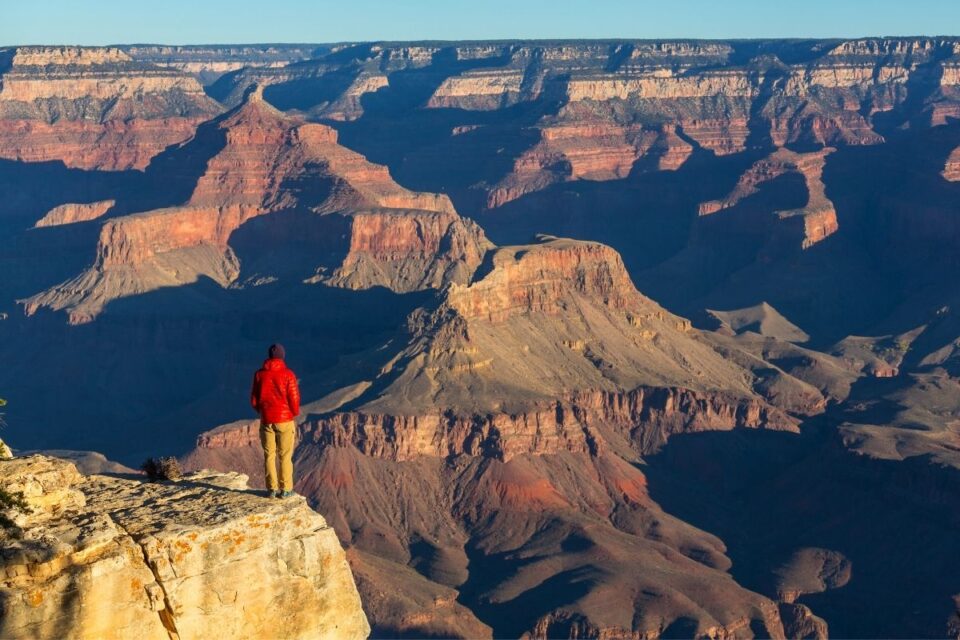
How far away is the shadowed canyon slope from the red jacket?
42.7 meters

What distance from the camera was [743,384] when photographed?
337 feet

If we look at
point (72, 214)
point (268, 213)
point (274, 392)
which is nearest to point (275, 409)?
point (274, 392)

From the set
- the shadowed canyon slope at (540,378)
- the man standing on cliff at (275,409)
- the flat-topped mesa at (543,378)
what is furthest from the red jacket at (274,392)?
the flat-topped mesa at (543,378)

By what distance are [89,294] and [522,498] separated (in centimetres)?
5896

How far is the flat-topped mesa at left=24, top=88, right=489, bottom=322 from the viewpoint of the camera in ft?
408

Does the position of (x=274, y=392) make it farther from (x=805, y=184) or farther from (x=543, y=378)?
(x=805, y=184)

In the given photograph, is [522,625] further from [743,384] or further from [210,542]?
[210,542]

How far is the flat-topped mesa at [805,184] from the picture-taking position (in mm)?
159125

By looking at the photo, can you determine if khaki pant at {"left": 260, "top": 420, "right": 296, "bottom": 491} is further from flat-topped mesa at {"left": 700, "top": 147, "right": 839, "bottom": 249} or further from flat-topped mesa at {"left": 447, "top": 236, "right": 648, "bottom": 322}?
flat-topped mesa at {"left": 700, "top": 147, "right": 839, "bottom": 249}

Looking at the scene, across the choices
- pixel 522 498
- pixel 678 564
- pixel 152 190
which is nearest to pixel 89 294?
pixel 152 190

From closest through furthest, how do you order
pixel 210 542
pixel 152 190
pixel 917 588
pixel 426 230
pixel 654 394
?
1. pixel 210 542
2. pixel 917 588
3. pixel 654 394
4. pixel 426 230
5. pixel 152 190

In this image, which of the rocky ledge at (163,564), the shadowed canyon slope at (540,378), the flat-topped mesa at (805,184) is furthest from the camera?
the flat-topped mesa at (805,184)

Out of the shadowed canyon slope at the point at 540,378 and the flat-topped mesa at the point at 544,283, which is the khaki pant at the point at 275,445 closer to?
the shadowed canyon slope at the point at 540,378

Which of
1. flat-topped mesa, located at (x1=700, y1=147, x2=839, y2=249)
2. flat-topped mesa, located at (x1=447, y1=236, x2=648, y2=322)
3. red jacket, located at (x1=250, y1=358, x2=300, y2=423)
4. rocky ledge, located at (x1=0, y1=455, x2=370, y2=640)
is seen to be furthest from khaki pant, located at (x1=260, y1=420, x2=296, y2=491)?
flat-topped mesa, located at (x1=700, y1=147, x2=839, y2=249)
